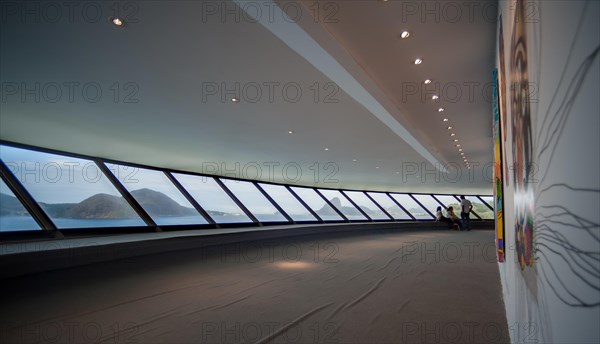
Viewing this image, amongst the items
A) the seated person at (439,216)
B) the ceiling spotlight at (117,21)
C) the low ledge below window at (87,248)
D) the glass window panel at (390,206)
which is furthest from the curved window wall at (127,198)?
the seated person at (439,216)

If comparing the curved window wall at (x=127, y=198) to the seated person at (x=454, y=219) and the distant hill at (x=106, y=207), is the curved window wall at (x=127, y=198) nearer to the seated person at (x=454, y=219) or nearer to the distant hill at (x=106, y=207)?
the distant hill at (x=106, y=207)

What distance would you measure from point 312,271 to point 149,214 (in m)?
5.03

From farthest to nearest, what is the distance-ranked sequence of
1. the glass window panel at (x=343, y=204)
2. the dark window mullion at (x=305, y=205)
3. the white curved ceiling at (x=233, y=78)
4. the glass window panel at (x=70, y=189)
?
the glass window panel at (x=343, y=204) → the dark window mullion at (x=305, y=205) → the glass window panel at (x=70, y=189) → the white curved ceiling at (x=233, y=78)

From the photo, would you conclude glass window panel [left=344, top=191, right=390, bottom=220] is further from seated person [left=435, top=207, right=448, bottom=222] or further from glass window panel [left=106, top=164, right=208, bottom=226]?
glass window panel [left=106, top=164, right=208, bottom=226]

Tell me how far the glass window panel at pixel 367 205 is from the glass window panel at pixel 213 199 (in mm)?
7990

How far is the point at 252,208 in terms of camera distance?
35.6 feet

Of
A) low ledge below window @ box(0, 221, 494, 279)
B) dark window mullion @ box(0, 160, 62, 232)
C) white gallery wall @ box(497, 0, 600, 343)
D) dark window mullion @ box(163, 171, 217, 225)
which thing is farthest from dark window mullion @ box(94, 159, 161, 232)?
white gallery wall @ box(497, 0, 600, 343)

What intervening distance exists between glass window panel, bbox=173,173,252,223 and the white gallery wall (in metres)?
9.16

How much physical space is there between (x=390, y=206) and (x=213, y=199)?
38.4ft

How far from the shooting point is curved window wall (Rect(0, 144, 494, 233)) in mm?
5328

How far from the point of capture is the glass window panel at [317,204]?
553 inches

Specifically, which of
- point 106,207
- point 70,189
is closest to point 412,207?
point 106,207

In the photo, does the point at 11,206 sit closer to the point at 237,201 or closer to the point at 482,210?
the point at 237,201

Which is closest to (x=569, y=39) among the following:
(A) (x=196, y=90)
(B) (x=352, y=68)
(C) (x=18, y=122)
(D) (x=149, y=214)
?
(B) (x=352, y=68)
